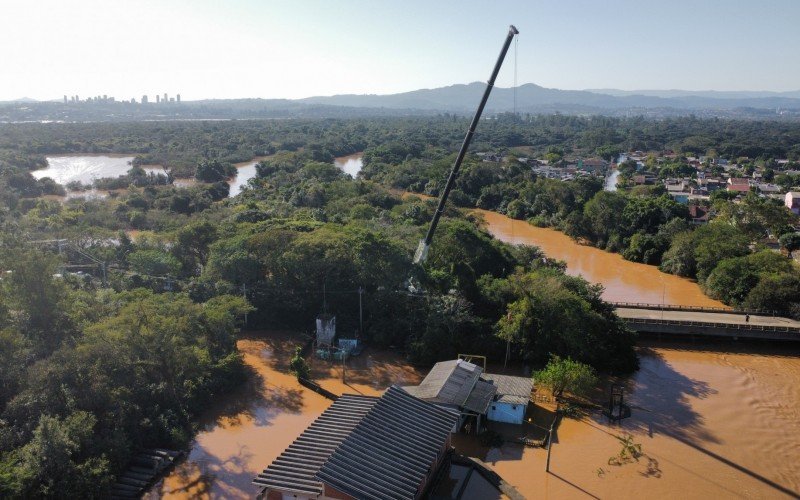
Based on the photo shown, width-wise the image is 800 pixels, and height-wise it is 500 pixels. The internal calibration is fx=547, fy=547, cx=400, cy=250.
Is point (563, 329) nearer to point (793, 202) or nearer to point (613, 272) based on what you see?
point (613, 272)

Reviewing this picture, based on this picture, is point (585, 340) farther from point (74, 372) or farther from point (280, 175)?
point (280, 175)

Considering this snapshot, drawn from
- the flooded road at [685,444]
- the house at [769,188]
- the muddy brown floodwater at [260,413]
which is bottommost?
the flooded road at [685,444]

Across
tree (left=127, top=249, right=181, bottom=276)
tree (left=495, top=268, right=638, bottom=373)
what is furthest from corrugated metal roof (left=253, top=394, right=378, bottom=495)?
tree (left=127, top=249, right=181, bottom=276)

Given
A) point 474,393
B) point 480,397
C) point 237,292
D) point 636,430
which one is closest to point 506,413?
point 480,397

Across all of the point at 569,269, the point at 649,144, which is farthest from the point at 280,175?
the point at 649,144

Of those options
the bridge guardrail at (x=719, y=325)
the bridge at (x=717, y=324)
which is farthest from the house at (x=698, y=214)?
the bridge guardrail at (x=719, y=325)

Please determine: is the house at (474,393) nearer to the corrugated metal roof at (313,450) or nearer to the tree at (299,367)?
the corrugated metal roof at (313,450)
